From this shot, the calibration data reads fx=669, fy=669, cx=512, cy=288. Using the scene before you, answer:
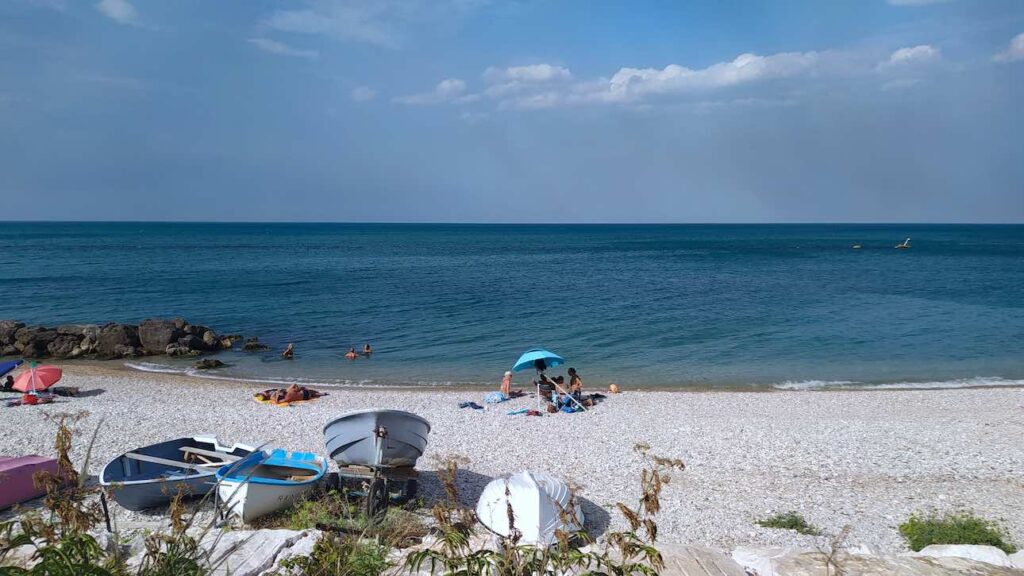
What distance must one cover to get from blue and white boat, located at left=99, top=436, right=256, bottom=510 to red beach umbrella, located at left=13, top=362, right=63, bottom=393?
10725 millimetres

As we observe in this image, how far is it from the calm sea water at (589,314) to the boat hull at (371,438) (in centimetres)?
1309

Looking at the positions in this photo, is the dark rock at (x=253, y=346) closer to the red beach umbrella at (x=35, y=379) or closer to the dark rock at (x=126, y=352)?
the dark rock at (x=126, y=352)

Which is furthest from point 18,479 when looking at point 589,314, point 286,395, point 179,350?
point 589,314

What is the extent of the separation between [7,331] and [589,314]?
29.8m

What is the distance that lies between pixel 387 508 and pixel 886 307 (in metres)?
40.2

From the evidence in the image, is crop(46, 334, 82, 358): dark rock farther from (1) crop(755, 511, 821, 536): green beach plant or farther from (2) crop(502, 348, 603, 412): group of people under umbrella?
(1) crop(755, 511, 821, 536): green beach plant

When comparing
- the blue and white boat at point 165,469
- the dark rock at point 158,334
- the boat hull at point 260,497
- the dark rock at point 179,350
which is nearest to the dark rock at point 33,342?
the dark rock at point 158,334

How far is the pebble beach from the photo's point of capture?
12164mm

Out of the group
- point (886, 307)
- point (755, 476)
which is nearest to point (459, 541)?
point (755, 476)

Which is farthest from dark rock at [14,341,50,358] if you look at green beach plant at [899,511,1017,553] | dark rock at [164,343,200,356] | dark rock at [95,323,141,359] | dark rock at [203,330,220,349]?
green beach plant at [899,511,1017,553]

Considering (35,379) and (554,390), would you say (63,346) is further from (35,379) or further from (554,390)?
(554,390)

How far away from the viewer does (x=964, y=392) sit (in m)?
23.1

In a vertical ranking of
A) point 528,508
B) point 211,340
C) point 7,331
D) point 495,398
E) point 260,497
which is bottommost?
point 495,398

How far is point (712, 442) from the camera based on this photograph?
645 inches
